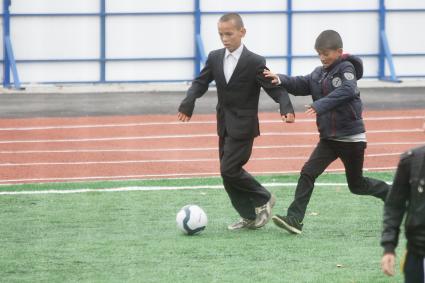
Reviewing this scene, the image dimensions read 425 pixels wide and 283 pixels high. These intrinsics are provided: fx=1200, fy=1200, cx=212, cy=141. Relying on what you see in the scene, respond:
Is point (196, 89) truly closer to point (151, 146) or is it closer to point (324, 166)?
point (324, 166)

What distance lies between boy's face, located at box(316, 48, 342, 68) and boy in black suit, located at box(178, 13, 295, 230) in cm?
47

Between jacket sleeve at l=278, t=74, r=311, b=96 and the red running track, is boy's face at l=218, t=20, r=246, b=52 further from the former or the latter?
the red running track

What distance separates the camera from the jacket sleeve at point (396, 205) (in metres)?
5.86

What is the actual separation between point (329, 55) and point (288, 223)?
1504mm

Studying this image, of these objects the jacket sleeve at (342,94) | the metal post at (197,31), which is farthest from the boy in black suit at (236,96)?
the metal post at (197,31)

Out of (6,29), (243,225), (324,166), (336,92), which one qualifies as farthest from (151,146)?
(6,29)

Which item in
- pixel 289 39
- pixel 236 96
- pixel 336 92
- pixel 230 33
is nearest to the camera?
pixel 336 92

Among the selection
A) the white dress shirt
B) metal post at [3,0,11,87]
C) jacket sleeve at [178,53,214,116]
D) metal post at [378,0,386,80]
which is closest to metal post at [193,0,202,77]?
metal post at [3,0,11,87]

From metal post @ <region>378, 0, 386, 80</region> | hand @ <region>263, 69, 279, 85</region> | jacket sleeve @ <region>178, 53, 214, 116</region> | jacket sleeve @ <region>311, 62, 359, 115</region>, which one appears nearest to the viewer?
jacket sleeve @ <region>311, 62, 359, 115</region>

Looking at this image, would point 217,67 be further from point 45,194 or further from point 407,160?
point 407,160

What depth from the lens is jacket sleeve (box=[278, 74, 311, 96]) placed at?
10430mm

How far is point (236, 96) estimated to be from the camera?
1052 cm

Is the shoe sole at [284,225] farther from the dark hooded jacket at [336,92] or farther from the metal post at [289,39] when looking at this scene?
the metal post at [289,39]

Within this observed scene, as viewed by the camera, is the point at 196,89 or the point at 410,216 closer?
the point at 410,216
